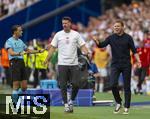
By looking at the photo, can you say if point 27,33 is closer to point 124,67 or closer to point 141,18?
point 141,18

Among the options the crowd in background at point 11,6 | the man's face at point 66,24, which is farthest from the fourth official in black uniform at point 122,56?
the crowd in background at point 11,6

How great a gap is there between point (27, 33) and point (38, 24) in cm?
101

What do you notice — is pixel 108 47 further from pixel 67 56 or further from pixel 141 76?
pixel 67 56

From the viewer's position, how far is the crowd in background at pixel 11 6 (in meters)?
34.4

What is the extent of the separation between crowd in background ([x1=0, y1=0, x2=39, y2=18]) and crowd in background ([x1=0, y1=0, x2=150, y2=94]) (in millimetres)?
3065

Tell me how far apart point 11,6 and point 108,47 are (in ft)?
26.7

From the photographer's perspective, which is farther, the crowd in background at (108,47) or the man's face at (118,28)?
the crowd in background at (108,47)

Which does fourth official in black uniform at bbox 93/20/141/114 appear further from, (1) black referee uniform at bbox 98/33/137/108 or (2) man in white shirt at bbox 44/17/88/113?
(2) man in white shirt at bbox 44/17/88/113

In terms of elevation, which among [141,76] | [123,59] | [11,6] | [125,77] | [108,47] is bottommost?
[125,77]

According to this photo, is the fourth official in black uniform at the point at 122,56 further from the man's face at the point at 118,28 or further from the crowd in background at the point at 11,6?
the crowd in background at the point at 11,6

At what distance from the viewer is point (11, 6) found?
3456cm

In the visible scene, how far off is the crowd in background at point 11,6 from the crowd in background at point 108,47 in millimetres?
3065

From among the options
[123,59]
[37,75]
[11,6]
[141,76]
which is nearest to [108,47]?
[37,75]

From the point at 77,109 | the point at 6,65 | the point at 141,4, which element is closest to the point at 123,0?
the point at 141,4
